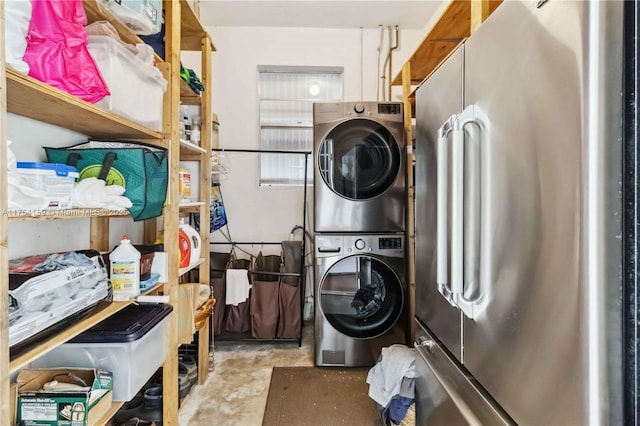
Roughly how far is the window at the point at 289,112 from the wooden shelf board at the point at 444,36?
91cm

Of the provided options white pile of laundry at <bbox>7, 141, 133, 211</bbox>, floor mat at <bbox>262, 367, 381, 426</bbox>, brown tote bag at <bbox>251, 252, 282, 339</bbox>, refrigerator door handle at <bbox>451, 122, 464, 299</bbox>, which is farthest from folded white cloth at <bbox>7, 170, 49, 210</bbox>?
brown tote bag at <bbox>251, 252, 282, 339</bbox>

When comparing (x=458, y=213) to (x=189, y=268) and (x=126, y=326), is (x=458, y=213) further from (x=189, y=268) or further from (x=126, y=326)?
(x=189, y=268)

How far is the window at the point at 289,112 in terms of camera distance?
133 inches

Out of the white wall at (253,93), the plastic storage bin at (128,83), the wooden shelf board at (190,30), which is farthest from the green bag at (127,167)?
the white wall at (253,93)

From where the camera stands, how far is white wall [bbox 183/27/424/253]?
3271 millimetres

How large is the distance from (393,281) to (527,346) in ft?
6.01

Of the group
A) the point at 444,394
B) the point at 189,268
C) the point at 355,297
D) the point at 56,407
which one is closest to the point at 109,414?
the point at 56,407

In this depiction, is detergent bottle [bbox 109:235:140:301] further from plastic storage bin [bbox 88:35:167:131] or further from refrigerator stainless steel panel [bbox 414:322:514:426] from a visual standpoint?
refrigerator stainless steel panel [bbox 414:322:514:426]

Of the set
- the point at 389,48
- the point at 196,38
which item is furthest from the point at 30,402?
the point at 389,48

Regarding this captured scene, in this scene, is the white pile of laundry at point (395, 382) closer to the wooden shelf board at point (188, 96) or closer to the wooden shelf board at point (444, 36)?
the wooden shelf board at point (444, 36)

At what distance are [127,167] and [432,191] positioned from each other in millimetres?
1202

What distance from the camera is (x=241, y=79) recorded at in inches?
129

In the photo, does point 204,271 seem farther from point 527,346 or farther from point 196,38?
point 527,346

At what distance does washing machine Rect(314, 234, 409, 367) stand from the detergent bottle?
125 cm
